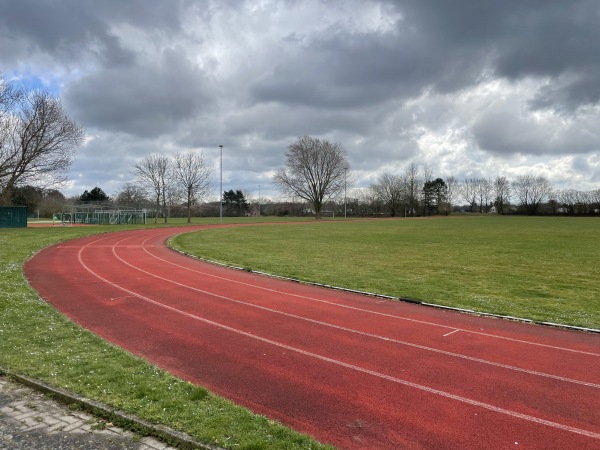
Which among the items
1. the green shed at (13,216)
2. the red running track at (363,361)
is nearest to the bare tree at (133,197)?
the green shed at (13,216)

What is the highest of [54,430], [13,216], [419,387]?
[13,216]

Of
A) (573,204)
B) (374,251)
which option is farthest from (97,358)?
(573,204)

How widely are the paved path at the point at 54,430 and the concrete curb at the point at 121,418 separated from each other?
8 cm

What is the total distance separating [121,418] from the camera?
4793mm

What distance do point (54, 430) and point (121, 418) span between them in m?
0.66

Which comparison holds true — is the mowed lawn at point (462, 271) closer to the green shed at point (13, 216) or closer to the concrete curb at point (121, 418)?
the concrete curb at point (121, 418)

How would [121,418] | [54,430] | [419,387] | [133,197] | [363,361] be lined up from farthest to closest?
[133,197]
[363,361]
[419,387]
[121,418]
[54,430]

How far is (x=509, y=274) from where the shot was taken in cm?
1748

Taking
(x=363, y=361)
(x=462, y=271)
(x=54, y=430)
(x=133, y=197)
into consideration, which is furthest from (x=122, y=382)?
(x=133, y=197)

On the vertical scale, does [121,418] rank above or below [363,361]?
above

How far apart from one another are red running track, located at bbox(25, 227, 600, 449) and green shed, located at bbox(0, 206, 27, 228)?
38241mm

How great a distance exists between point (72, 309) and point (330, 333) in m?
6.56

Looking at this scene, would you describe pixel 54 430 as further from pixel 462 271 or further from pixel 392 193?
pixel 392 193

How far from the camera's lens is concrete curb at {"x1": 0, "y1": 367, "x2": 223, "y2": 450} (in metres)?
4.34
